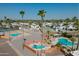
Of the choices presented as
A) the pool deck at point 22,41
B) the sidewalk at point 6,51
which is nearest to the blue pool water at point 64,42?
the pool deck at point 22,41

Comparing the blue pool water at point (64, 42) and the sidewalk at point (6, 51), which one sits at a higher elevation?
the blue pool water at point (64, 42)

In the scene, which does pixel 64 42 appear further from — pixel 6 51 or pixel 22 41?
pixel 6 51

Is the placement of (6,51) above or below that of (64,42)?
below

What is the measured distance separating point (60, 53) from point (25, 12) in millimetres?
582

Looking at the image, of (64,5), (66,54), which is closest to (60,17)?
(64,5)

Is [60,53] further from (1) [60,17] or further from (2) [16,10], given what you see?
(2) [16,10]

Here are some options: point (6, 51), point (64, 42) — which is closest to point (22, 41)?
point (6, 51)

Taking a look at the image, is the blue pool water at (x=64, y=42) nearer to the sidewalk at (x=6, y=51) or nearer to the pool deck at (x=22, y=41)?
the pool deck at (x=22, y=41)

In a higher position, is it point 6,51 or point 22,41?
point 22,41

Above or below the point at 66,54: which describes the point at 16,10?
above

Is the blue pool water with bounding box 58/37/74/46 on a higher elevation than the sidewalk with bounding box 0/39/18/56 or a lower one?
higher

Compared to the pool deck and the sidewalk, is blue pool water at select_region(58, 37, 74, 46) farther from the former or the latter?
the sidewalk

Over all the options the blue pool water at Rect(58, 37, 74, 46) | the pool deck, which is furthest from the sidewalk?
the blue pool water at Rect(58, 37, 74, 46)

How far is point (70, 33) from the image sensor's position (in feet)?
14.0
